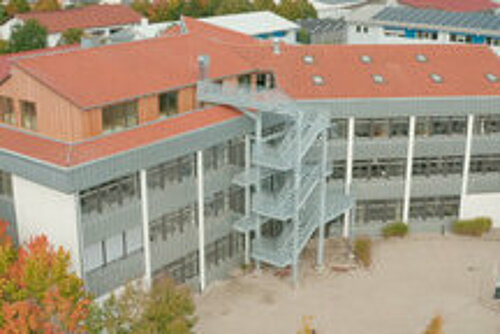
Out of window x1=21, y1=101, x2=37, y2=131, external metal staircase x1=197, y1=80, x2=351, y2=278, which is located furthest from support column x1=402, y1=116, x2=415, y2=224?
window x1=21, y1=101, x2=37, y2=131

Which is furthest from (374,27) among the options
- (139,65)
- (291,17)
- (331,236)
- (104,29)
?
(139,65)

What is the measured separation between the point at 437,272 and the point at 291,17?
65395mm

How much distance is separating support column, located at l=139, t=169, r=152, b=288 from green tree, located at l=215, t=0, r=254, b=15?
65.4m

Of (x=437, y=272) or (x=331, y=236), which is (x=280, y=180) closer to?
(x=331, y=236)

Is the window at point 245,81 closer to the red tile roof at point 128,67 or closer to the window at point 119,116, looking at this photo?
the red tile roof at point 128,67

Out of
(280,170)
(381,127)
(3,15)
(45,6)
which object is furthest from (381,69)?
(45,6)

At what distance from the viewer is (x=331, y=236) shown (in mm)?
37969

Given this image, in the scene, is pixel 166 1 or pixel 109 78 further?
pixel 166 1

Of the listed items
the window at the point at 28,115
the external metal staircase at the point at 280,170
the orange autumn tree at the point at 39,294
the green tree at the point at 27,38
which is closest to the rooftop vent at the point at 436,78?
the external metal staircase at the point at 280,170

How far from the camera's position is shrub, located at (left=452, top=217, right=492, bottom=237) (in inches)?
1496

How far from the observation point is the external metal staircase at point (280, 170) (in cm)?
3039

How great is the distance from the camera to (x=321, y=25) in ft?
284

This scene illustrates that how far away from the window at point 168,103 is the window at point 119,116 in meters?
1.65

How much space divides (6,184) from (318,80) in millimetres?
16954
